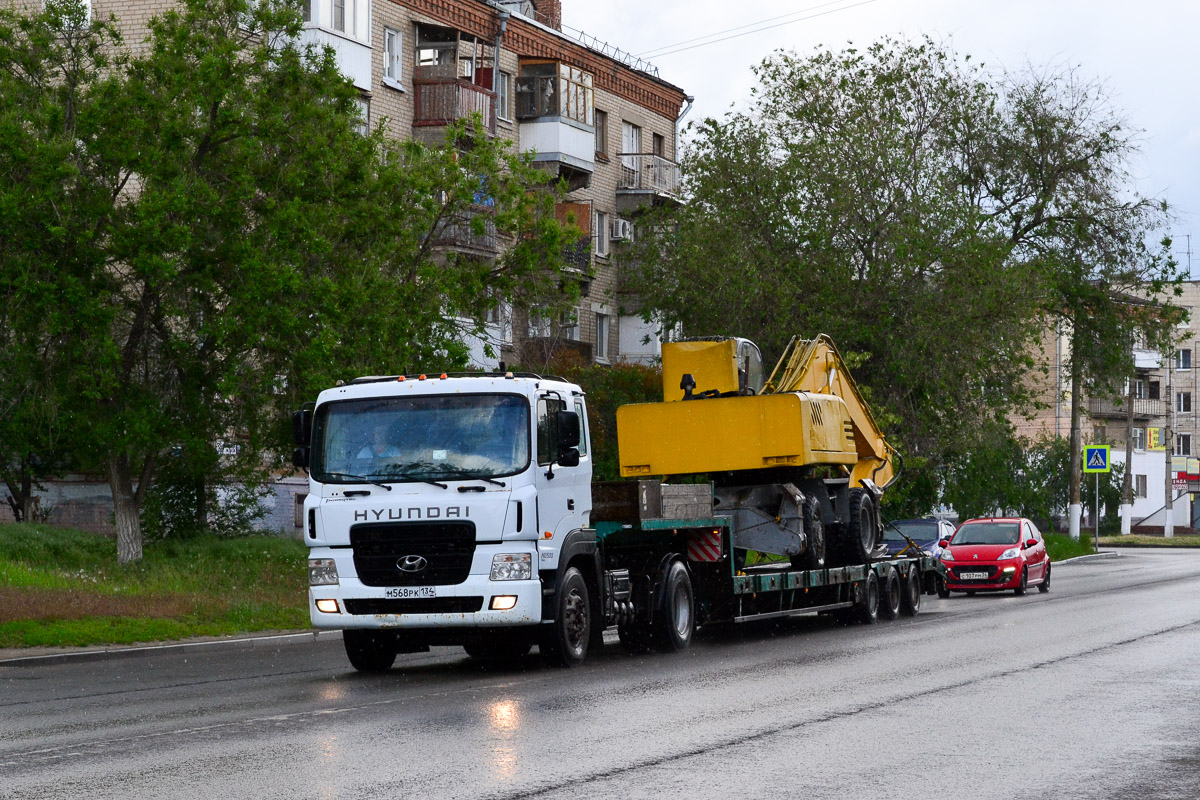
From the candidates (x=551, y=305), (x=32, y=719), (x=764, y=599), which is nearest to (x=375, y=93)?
(x=551, y=305)

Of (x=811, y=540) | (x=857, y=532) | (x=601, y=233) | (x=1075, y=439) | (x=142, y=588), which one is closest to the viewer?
(x=811, y=540)

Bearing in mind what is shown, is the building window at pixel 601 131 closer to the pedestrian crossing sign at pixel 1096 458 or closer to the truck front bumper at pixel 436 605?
the pedestrian crossing sign at pixel 1096 458

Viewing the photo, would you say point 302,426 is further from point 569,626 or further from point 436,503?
point 569,626

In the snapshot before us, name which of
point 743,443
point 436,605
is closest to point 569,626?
point 436,605

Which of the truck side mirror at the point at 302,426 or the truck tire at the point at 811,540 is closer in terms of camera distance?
the truck side mirror at the point at 302,426

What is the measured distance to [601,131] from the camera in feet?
166

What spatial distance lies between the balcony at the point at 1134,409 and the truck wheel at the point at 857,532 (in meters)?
73.5

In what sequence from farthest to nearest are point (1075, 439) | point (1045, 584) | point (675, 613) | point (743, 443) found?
1. point (1075, 439)
2. point (1045, 584)
3. point (743, 443)
4. point (675, 613)

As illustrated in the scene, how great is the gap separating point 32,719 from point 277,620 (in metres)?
10.1

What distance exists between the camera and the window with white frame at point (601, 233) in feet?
165

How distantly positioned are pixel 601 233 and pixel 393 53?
431 inches

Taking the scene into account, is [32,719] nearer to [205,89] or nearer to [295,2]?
[205,89]

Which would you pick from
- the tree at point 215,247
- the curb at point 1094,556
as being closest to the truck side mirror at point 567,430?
the tree at point 215,247

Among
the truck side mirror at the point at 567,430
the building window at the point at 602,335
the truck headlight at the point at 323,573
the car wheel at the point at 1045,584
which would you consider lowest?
the car wheel at the point at 1045,584
